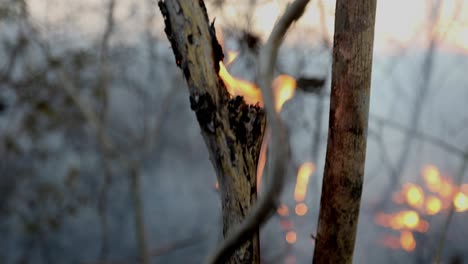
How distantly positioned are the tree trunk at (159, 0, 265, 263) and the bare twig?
0.36 m

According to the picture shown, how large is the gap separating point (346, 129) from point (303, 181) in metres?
3.93

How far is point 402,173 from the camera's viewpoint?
5.32 metres

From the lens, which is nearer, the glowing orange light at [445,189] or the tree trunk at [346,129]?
the tree trunk at [346,129]

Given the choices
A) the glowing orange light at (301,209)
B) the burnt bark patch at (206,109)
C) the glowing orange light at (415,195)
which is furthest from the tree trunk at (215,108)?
the glowing orange light at (415,195)

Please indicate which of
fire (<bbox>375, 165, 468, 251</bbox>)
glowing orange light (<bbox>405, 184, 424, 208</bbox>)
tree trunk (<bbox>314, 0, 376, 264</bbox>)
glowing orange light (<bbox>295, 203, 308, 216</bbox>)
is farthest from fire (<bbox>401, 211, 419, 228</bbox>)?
tree trunk (<bbox>314, 0, 376, 264</bbox>)

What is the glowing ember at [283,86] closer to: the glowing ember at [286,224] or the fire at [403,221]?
the glowing ember at [286,224]

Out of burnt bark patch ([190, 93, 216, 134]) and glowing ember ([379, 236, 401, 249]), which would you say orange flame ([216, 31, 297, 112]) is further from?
glowing ember ([379, 236, 401, 249])

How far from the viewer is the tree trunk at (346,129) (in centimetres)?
98

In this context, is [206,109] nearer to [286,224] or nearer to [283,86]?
[283,86]

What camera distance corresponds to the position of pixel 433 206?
16.8 ft

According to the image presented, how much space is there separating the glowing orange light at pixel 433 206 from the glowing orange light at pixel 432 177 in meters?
0.10

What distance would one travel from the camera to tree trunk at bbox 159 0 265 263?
3.11 feet

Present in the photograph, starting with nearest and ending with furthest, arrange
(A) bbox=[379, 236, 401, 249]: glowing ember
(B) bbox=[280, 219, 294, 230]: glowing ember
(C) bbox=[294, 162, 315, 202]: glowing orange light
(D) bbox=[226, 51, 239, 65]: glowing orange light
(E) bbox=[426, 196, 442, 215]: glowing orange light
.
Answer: (D) bbox=[226, 51, 239, 65]: glowing orange light
(C) bbox=[294, 162, 315, 202]: glowing orange light
(B) bbox=[280, 219, 294, 230]: glowing ember
(E) bbox=[426, 196, 442, 215]: glowing orange light
(A) bbox=[379, 236, 401, 249]: glowing ember

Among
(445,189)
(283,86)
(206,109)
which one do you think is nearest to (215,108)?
(206,109)
